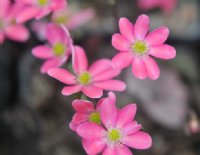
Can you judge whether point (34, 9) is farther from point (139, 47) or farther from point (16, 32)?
point (139, 47)

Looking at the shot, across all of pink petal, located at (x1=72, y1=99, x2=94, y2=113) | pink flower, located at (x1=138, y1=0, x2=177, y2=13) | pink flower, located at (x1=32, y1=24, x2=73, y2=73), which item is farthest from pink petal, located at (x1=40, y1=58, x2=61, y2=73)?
pink flower, located at (x1=138, y1=0, x2=177, y2=13)

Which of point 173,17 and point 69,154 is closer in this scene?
point 69,154

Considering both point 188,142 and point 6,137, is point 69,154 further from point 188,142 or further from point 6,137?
point 188,142

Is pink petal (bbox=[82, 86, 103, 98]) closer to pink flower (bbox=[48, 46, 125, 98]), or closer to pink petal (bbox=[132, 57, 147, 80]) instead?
pink flower (bbox=[48, 46, 125, 98])

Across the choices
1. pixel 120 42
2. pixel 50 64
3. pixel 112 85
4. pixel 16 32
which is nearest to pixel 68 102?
pixel 16 32

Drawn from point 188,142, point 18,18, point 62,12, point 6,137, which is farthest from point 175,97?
point 18,18

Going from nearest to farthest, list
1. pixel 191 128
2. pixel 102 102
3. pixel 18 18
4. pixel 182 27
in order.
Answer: pixel 102 102 < pixel 18 18 < pixel 191 128 < pixel 182 27

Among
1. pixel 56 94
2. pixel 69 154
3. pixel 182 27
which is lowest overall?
pixel 69 154

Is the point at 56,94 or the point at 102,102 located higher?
the point at 102,102
